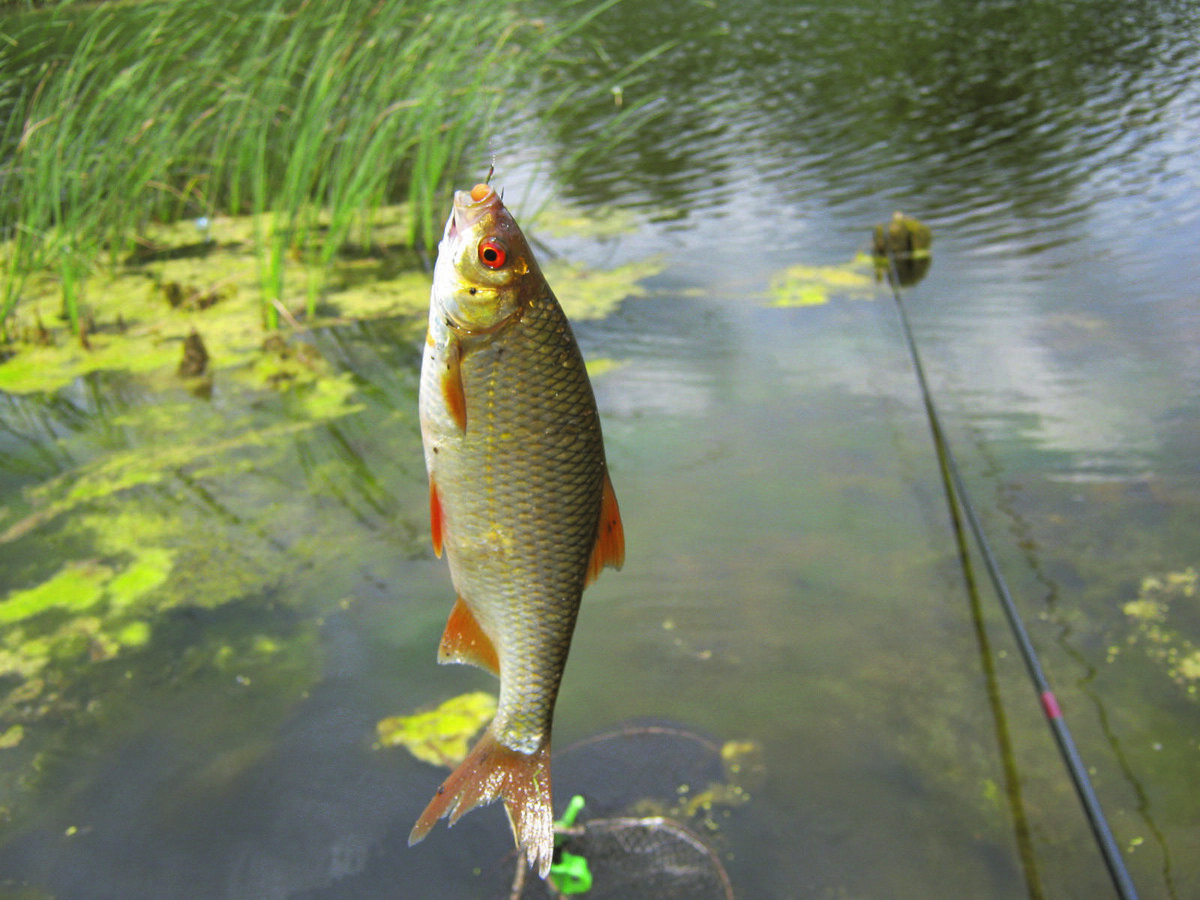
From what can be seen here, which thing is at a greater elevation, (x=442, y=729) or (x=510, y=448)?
(x=510, y=448)

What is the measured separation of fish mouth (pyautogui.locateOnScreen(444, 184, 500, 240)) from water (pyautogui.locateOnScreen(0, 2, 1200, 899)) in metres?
1.94

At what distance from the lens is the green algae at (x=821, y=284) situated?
21.5 feet

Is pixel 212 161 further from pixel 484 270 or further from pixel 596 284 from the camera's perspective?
pixel 484 270

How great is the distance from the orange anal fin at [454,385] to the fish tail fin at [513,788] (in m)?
0.56

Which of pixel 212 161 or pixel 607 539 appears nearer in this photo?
pixel 607 539

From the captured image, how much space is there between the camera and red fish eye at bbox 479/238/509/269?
138 centimetres

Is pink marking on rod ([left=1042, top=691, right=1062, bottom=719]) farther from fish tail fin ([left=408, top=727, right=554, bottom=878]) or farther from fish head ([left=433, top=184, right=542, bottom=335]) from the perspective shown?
fish head ([left=433, top=184, right=542, bottom=335])

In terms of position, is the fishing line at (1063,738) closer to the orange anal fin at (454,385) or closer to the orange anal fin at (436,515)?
the orange anal fin at (436,515)

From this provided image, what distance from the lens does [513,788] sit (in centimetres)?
167

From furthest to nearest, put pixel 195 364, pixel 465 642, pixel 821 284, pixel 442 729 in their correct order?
pixel 821 284, pixel 195 364, pixel 442 729, pixel 465 642

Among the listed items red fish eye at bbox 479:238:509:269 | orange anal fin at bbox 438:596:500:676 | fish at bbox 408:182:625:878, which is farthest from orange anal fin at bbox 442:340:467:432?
orange anal fin at bbox 438:596:500:676

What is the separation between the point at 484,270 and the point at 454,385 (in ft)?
0.53

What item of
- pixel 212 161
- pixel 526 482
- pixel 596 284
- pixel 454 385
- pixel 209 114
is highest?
pixel 209 114

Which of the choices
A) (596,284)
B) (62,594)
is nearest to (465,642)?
(62,594)
